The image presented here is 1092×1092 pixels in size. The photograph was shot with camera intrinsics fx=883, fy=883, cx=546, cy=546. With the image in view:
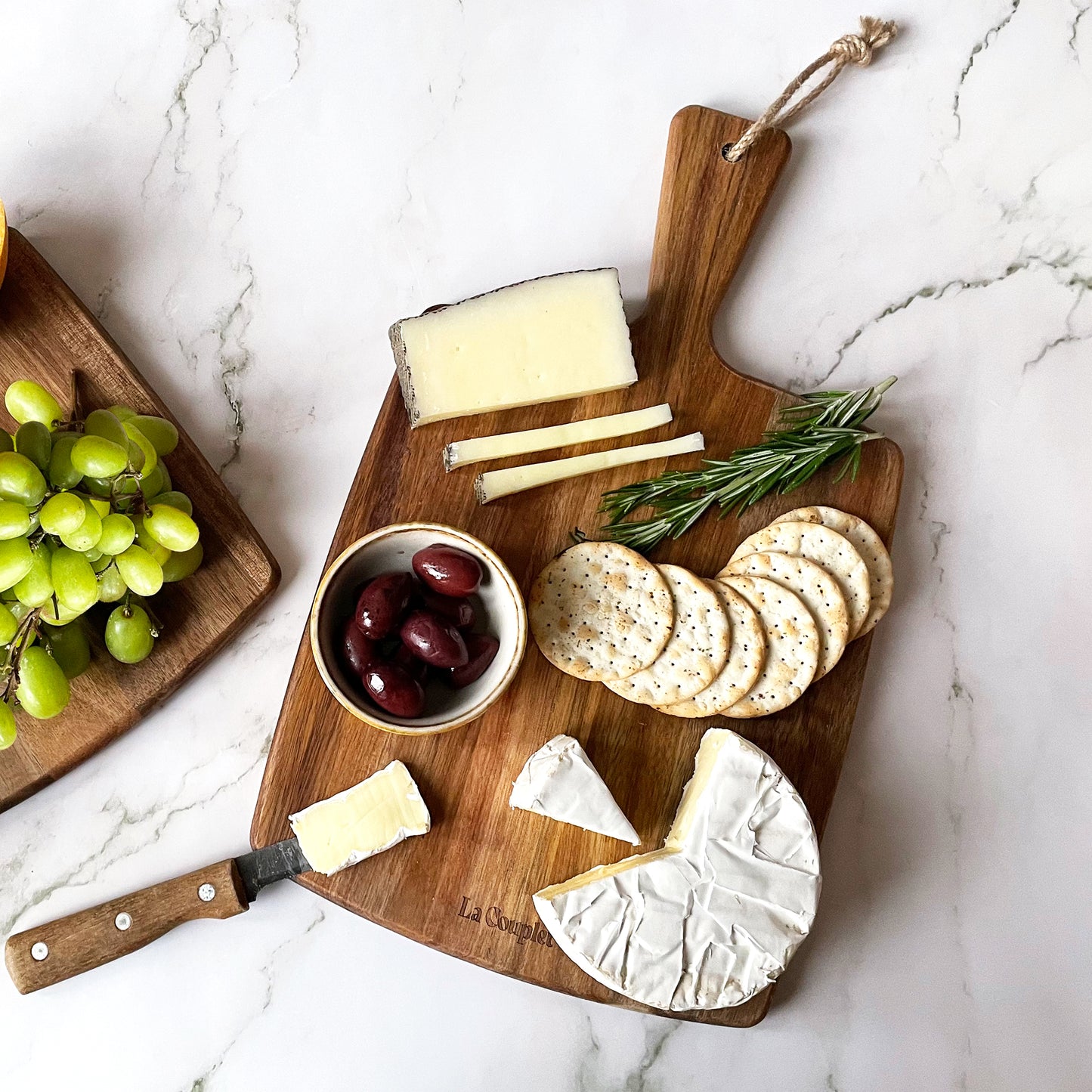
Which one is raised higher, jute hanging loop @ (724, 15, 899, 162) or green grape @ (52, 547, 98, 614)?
green grape @ (52, 547, 98, 614)

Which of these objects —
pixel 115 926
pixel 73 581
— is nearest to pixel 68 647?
pixel 73 581

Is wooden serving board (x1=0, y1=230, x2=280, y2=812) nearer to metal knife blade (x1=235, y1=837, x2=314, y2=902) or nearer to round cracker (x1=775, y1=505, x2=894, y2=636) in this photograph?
metal knife blade (x1=235, y1=837, x2=314, y2=902)

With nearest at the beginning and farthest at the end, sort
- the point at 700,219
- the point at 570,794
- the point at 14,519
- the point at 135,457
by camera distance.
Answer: the point at 14,519 < the point at 135,457 < the point at 570,794 < the point at 700,219

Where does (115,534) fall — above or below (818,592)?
above

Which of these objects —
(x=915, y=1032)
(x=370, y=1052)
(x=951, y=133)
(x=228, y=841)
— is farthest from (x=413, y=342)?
(x=915, y=1032)

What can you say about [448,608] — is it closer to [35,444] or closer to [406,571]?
[406,571]

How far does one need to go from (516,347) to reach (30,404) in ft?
1.93

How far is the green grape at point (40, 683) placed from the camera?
1.01m

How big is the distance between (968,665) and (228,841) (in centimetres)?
110

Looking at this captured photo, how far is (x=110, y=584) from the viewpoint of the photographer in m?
1.04

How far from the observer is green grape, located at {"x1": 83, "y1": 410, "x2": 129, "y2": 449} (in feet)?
3.33

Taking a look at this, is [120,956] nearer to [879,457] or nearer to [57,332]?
[57,332]

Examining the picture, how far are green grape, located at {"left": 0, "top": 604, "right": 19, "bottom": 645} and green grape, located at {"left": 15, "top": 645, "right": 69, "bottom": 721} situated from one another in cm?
5

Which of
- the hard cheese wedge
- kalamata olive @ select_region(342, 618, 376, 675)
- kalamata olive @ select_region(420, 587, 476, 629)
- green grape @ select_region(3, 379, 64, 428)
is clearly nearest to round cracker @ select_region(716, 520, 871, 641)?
the hard cheese wedge
